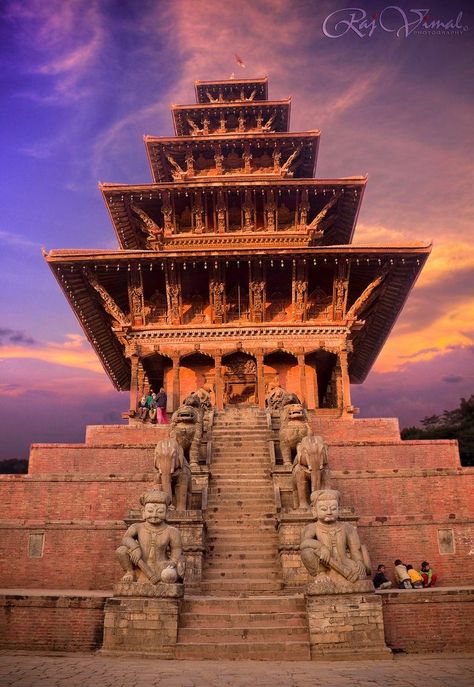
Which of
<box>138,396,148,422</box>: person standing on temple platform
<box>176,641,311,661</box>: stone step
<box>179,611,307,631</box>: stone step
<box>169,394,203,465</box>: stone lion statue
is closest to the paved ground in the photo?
<box>176,641,311,661</box>: stone step

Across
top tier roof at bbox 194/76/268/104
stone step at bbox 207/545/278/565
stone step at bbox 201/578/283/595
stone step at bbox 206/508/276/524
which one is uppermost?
top tier roof at bbox 194/76/268/104

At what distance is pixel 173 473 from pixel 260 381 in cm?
1143

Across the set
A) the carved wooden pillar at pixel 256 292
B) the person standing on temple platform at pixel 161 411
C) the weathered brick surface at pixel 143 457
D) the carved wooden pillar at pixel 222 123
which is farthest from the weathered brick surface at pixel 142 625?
the carved wooden pillar at pixel 222 123

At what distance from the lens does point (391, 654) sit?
8.24 metres

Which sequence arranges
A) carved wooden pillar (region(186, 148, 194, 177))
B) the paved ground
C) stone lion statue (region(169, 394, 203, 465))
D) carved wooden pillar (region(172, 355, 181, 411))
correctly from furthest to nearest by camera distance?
carved wooden pillar (region(186, 148, 194, 177)) → carved wooden pillar (region(172, 355, 181, 411)) → stone lion statue (region(169, 394, 203, 465)) → the paved ground

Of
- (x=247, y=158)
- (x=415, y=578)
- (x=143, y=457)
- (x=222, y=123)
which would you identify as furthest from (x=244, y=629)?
(x=222, y=123)

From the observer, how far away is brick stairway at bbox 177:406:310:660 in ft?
27.0

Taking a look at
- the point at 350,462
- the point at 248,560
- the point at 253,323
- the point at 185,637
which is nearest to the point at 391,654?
the point at 185,637

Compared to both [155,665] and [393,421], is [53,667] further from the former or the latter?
[393,421]

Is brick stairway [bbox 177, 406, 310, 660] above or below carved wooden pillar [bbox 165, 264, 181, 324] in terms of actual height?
below

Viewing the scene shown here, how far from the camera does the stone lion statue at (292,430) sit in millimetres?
13742

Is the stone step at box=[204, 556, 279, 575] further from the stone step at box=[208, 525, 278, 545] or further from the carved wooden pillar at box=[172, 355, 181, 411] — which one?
the carved wooden pillar at box=[172, 355, 181, 411]

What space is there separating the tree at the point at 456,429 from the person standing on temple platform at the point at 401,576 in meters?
28.0

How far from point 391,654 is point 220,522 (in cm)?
494
